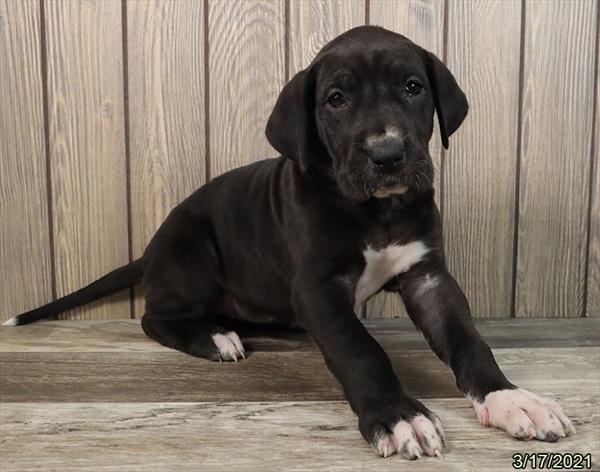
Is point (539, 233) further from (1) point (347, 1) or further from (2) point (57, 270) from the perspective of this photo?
(2) point (57, 270)

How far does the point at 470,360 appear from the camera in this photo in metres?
2.17

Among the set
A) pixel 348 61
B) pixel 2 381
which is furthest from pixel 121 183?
pixel 348 61

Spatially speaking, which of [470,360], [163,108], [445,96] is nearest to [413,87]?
[445,96]

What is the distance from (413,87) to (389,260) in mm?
627

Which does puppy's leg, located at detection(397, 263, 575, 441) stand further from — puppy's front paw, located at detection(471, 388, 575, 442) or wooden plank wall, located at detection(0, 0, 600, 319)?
wooden plank wall, located at detection(0, 0, 600, 319)

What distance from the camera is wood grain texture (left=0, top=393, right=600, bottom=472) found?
1.78 metres

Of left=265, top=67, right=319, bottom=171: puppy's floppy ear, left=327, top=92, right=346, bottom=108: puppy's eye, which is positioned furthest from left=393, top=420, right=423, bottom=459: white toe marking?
left=327, top=92, right=346, bottom=108: puppy's eye

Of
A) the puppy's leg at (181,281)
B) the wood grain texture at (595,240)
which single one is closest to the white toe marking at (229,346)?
the puppy's leg at (181,281)

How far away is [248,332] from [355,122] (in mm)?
1268

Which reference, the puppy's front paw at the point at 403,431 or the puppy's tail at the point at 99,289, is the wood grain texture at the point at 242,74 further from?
the puppy's front paw at the point at 403,431

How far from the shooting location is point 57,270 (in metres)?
3.38

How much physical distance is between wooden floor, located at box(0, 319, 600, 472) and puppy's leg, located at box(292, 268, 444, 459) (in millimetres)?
48

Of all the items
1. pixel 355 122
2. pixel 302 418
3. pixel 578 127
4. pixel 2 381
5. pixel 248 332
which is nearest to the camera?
pixel 302 418

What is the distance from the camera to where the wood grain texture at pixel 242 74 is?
128 inches
